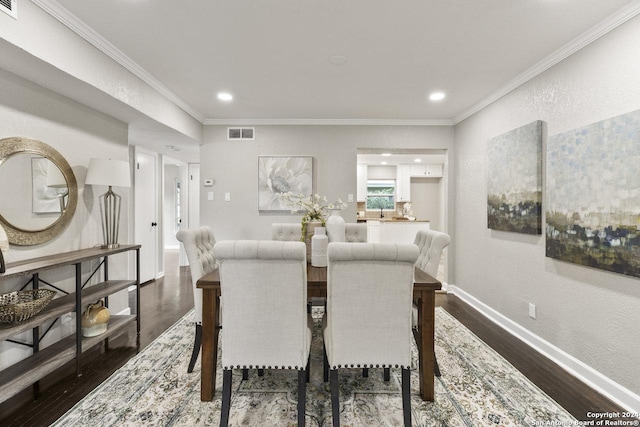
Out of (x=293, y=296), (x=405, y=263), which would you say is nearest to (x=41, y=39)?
(x=293, y=296)

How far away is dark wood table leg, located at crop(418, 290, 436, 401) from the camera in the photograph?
5.91 feet

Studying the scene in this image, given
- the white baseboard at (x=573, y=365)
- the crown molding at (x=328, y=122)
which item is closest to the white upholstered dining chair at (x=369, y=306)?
the white baseboard at (x=573, y=365)

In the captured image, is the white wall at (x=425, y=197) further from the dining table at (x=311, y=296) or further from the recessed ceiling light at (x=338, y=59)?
the dining table at (x=311, y=296)

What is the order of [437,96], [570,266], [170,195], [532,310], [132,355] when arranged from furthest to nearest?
[170,195] < [437,96] < [532,310] < [132,355] < [570,266]

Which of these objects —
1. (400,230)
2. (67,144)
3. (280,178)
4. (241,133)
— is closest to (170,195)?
(241,133)

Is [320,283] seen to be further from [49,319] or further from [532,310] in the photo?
[532,310]

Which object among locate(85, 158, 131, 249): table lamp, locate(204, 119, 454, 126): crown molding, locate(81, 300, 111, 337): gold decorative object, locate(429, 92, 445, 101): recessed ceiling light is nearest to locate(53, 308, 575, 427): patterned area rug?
locate(81, 300, 111, 337): gold decorative object

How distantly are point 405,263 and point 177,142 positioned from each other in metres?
3.78

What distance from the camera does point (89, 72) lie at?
84.0 inches

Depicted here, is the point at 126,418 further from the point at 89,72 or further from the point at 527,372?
the point at 527,372

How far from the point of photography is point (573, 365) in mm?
2188

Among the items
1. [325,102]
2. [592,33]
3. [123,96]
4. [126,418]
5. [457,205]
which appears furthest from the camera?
[457,205]

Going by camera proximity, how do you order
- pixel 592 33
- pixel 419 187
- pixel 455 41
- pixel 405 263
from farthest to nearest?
pixel 419 187, pixel 455 41, pixel 592 33, pixel 405 263

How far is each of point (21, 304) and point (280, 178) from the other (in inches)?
114
